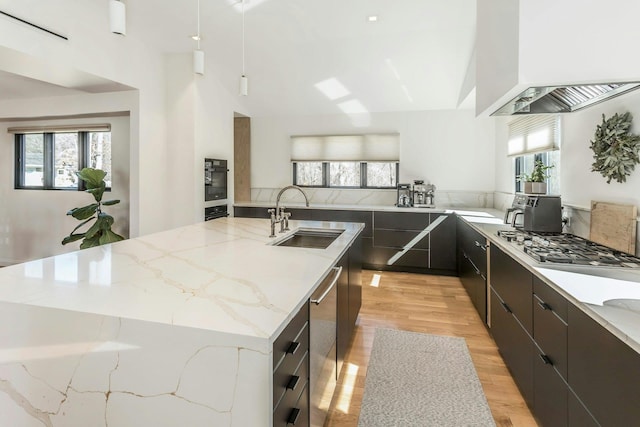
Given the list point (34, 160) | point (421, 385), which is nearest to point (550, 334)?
point (421, 385)

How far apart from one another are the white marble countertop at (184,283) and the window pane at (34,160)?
14.8ft

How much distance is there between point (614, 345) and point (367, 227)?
12.7 ft

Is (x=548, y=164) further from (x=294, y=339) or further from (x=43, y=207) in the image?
(x=43, y=207)

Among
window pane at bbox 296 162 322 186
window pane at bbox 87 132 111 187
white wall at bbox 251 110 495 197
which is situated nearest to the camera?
window pane at bbox 87 132 111 187

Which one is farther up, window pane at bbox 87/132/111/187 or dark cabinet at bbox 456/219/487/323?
window pane at bbox 87/132/111/187

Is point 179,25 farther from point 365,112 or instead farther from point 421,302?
point 421,302

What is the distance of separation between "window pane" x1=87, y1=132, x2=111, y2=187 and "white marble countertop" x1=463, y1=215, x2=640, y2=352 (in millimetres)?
5233

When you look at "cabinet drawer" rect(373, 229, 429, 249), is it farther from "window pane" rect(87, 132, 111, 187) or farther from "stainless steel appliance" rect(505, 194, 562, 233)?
"window pane" rect(87, 132, 111, 187)

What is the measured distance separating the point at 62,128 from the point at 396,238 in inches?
199

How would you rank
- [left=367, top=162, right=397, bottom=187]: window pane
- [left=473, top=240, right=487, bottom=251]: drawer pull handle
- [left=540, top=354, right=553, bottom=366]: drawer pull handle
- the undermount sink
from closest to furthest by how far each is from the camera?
[left=540, top=354, right=553, bottom=366]: drawer pull handle < the undermount sink < [left=473, top=240, right=487, bottom=251]: drawer pull handle < [left=367, top=162, right=397, bottom=187]: window pane

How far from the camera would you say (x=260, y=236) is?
8.06 ft

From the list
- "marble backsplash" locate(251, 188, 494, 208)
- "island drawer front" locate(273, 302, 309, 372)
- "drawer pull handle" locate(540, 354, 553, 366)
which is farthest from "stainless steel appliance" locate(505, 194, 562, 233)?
"marble backsplash" locate(251, 188, 494, 208)

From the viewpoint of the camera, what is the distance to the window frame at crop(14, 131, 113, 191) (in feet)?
16.8

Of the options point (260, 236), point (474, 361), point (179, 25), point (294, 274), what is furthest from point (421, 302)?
point (179, 25)
